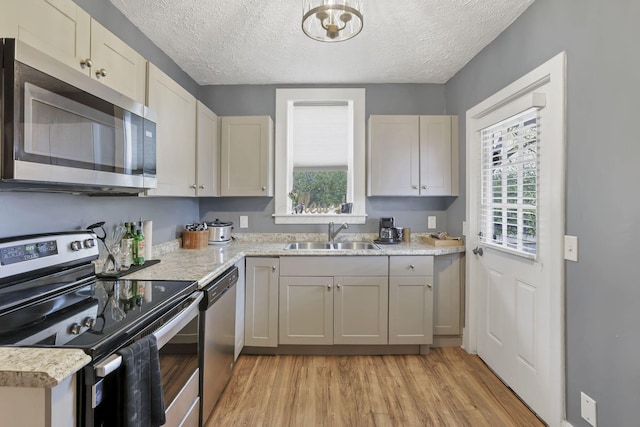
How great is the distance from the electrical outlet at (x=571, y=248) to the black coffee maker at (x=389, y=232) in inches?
56.8

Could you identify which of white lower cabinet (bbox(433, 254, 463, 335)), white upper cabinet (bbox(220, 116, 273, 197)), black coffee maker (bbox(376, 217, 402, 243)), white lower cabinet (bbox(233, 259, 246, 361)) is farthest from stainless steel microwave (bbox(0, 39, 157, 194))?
white lower cabinet (bbox(433, 254, 463, 335))

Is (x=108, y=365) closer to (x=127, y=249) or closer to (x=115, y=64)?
(x=127, y=249)

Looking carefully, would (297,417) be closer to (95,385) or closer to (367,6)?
(95,385)

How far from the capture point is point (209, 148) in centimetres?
264

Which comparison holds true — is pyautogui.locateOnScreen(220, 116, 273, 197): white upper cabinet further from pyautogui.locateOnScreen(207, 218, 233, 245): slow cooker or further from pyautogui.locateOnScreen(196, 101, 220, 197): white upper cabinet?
pyautogui.locateOnScreen(207, 218, 233, 245): slow cooker

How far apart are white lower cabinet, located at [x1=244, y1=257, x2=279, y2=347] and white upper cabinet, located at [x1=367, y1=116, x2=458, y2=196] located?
1.32 meters

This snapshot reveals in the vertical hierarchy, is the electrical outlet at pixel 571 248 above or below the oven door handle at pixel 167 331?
above

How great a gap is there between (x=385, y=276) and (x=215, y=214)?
71.4 inches

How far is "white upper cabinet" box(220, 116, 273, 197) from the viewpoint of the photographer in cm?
283

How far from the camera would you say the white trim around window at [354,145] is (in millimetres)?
3055

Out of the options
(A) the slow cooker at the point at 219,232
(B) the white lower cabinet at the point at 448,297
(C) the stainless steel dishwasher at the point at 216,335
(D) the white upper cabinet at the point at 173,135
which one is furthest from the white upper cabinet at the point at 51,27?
(B) the white lower cabinet at the point at 448,297

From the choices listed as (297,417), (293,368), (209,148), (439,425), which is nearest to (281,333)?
(293,368)

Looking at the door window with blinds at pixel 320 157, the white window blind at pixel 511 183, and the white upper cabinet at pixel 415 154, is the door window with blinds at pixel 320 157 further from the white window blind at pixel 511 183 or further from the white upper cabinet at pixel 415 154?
the white window blind at pixel 511 183

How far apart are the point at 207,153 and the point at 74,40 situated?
1361 millimetres
